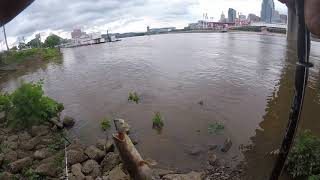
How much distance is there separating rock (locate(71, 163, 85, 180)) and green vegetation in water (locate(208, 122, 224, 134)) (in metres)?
6.68

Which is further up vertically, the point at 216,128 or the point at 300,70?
the point at 300,70

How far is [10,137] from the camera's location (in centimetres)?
1623

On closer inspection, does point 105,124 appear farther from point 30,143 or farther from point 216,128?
point 216,128

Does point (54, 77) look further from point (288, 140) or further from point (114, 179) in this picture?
point (288, 140)

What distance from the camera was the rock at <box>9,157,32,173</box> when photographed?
12.3 metres

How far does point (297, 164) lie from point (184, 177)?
352 cm

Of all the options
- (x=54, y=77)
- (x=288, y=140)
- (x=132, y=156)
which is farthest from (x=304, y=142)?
(x=54, y=77)

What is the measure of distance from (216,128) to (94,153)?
625 cm

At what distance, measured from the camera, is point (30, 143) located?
15.2 meters

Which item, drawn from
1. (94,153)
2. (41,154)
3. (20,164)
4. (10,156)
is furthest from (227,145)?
(10,156)

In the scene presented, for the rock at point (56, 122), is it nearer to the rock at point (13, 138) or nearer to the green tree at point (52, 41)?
the rock at point (13, 138)

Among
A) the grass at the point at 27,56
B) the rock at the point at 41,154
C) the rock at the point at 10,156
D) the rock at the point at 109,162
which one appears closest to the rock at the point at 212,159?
the rock at the point at 109,162

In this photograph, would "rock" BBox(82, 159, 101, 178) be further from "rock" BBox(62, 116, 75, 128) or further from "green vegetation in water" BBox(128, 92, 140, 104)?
"green vegetation in water" BBox(128, 92, 140, 104)

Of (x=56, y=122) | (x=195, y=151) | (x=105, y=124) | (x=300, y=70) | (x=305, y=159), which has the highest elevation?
(x=300, y=70)
